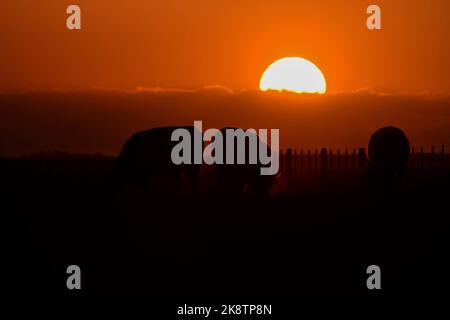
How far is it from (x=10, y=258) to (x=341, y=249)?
15.2 ft

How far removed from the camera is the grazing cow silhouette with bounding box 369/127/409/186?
20.3 meters

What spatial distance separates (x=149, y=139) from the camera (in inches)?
683

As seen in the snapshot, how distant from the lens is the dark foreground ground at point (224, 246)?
8.87 m

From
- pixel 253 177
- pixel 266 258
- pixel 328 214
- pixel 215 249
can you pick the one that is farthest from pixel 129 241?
pixel 253 177

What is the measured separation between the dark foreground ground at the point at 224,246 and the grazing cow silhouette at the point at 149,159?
22.0 inches

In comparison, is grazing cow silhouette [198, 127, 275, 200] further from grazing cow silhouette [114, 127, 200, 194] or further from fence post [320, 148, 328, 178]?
fence post [320, 148, 328, 178]

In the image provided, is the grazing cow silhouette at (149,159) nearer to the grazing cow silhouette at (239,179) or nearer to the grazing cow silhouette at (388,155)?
the grazing cow silhouette at (239,179)

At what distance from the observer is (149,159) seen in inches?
677

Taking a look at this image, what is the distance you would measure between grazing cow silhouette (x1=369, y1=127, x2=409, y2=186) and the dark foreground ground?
217 cm

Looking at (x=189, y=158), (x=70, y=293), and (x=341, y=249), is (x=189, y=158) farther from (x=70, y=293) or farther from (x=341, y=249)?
(x=70, y=293)

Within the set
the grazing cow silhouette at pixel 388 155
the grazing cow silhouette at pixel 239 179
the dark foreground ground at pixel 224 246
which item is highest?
the grazing cow silhouette at pixel 388 155

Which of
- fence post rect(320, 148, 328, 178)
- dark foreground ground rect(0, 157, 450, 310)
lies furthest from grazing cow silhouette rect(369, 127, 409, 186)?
fence post rect(320, 148, 328, 178)

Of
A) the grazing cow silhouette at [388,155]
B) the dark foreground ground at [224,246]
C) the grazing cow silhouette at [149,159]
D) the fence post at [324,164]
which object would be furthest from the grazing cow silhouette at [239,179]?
the fence post at [324,164]

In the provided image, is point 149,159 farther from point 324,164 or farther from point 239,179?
point 324,164
